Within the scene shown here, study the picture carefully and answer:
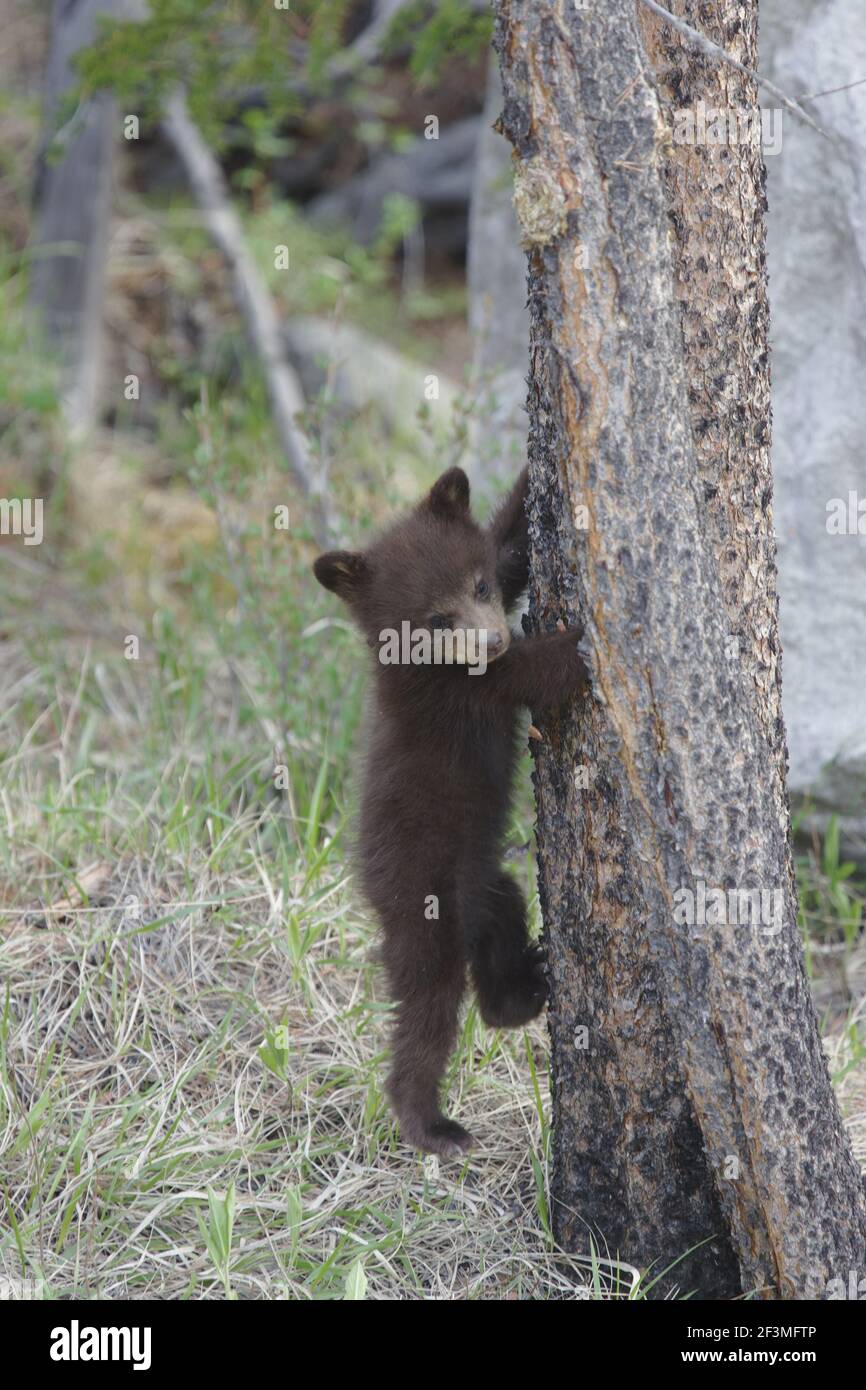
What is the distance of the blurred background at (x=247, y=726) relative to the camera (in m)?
3.53

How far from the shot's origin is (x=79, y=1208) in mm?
3451

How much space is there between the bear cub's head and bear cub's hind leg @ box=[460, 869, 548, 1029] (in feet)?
2.62

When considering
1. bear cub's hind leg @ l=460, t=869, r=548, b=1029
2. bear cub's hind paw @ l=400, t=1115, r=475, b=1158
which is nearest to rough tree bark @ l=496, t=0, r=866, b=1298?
bear cub's hind paw @ l=400, t=1115, r=475, b=1158

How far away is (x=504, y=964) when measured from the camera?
3.96 meters

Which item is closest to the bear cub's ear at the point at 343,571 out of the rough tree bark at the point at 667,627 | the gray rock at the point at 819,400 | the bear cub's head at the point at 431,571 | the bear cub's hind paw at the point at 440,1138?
the bear cub's head at the point at 431,571

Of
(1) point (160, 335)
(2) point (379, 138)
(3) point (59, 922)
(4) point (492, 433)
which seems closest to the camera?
(3) point (59, 922)

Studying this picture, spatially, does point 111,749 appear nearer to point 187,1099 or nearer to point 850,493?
point 187,1099

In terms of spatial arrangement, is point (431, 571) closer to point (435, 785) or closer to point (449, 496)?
point (449, 496)

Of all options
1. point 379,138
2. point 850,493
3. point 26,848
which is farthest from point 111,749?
point 379,138

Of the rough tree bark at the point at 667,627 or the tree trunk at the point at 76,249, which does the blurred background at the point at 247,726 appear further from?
the rough tree bark at the point at 667,627

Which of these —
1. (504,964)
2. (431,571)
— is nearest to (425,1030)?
(504,964)

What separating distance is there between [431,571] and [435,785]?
59 centimetres

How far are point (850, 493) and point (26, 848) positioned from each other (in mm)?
3279

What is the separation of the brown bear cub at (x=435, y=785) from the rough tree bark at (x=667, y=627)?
1.86ft
